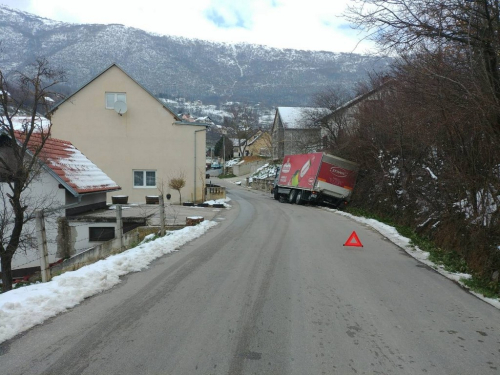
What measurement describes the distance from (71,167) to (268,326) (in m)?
15.8

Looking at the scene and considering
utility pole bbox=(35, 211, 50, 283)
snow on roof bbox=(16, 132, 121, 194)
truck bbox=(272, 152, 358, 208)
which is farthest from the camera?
truck bbox=(272, 152, 358, 208)

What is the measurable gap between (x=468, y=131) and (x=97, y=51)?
210414 mm

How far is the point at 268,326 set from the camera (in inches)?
207

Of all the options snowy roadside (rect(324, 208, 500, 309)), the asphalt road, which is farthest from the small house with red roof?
snowy roadside (rect(324, 208, 500, 309))

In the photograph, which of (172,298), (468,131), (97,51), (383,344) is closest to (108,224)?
(172,298)

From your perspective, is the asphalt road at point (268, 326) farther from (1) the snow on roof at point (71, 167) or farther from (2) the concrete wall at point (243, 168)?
(2) the concrete wall at point (243, 168)

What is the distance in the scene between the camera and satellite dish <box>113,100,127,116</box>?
2848 cm

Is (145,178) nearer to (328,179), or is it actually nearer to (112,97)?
(112,97)

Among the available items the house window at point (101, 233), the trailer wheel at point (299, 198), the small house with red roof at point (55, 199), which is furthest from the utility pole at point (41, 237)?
the trailer wheel at point (299, 198)

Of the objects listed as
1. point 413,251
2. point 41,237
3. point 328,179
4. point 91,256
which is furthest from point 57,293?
point 328,179

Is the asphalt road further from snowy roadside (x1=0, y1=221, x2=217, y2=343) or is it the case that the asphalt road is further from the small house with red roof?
the small house with red roof

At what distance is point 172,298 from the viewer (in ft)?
20.9

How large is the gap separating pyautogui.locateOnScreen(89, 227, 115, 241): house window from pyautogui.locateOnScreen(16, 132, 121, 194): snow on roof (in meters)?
1.57

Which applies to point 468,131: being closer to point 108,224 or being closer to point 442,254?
point 442,254
